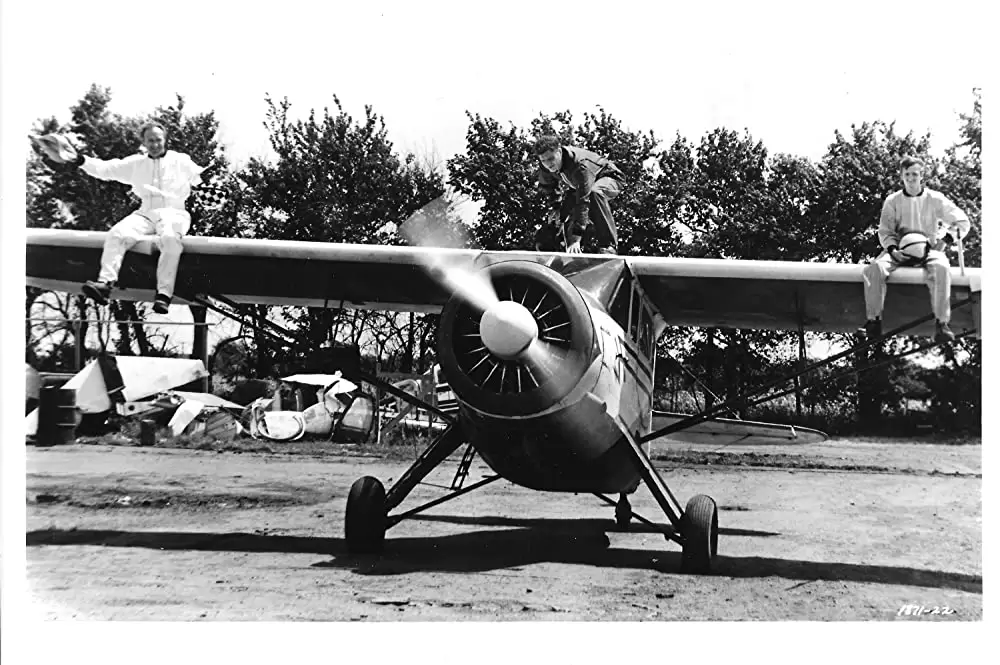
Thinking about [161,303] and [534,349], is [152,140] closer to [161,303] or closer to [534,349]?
[161,303]

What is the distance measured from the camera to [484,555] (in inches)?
360

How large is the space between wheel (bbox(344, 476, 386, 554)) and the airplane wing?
7.09ft

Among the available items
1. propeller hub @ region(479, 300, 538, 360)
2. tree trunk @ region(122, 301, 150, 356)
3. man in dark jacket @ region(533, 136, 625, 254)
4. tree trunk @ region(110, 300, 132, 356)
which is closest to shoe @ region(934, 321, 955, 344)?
man in dark jacket @ region(533, 136, 625, 254)

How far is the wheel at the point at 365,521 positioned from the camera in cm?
874

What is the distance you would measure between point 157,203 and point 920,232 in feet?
22.1

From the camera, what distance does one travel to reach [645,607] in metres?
6.82

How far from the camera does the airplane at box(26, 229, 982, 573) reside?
712 centimetres

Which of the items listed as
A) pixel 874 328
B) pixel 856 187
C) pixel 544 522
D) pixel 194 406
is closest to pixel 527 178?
pixel 856 187

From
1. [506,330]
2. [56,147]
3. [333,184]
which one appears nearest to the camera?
[506,330]

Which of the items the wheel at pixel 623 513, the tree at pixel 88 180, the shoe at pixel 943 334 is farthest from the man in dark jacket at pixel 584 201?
the tree at pixel 88 180

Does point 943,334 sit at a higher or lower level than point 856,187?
lower

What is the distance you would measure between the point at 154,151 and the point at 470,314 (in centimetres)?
349
